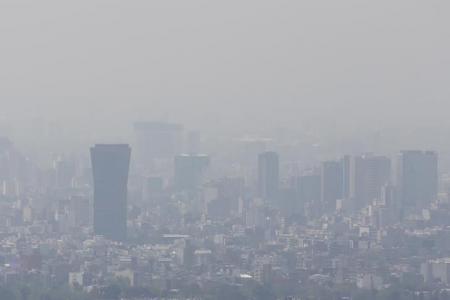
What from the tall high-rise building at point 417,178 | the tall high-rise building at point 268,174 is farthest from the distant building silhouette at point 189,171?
the tall high-rise building at point 417,178

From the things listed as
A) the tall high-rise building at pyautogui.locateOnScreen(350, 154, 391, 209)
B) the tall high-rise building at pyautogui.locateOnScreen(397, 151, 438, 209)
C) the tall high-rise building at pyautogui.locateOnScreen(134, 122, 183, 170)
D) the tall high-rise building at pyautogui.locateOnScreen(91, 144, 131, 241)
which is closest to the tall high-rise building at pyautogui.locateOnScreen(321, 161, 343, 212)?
the tall high-rise building at pyautogui.locateOnScreen(350, 154, 391, 209)

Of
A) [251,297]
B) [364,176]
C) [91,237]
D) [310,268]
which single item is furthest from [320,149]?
[251,297]

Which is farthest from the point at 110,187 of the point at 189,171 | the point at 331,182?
the point at 189,171

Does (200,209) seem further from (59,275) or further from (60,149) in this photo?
(59,275)

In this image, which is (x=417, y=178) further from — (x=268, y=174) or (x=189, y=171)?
(x=189, y=171)

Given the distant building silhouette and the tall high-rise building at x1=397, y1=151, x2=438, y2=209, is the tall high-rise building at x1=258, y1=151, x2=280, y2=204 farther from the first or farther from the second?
the tall high-rise building at x1=397, y1=151, x2=438, y2=209
